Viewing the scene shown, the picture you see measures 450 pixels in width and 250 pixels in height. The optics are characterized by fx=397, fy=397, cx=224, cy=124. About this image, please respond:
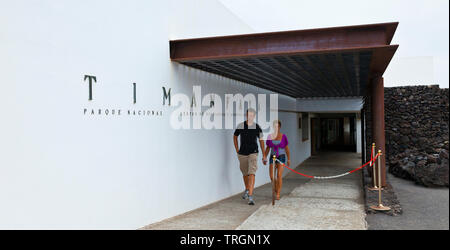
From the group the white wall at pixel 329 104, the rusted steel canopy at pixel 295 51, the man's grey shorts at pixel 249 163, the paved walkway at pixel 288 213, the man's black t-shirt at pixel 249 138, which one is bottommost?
the paved walkway at pixel 288 213

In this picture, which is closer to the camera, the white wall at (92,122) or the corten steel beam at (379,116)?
the white wall at (92,122)

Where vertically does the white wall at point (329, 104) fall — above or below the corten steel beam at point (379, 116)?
above

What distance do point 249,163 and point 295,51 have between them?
2.43 m

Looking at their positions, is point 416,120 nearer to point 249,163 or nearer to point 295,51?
point 249,163

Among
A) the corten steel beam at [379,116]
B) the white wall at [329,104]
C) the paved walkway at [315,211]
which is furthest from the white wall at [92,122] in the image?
the white wall at [329,104]

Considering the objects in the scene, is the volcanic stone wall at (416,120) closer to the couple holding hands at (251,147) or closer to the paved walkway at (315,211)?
the paved walkway at (315,211)

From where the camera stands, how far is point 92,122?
4496mm

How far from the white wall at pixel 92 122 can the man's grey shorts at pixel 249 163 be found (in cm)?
81

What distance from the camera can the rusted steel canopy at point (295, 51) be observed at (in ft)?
18.0

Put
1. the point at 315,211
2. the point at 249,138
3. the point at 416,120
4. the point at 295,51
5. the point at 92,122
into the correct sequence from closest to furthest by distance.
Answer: the point at 92,122 → the point at 295,51 → the point at 315,211 → the point at 249,138 → the point at 416,120

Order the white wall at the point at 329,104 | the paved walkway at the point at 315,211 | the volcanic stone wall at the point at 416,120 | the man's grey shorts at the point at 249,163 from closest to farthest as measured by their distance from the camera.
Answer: the paved walkway at the point at 315,211
the man's grey shorts at the point at 249,163
the volcanic stone wall at the point at 416,120
the white wall at the point at 329,104

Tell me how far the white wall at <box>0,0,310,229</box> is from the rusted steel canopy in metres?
0.52

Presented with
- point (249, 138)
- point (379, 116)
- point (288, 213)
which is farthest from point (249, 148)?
point (379, 116)

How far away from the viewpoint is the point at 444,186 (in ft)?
29.4
